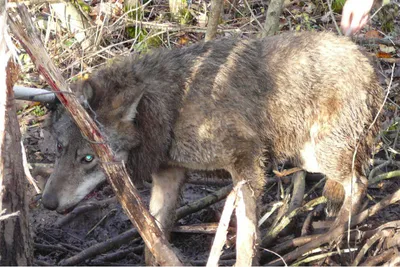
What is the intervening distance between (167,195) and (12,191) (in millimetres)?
1892

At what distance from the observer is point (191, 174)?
674 centimetres

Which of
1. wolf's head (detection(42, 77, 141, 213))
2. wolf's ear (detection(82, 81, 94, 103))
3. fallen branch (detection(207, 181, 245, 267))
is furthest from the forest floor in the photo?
fallen branch (detection(207, 181, 245, 267))

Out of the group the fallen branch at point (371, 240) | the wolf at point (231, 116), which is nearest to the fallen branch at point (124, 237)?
the wolf at point (231, 116)

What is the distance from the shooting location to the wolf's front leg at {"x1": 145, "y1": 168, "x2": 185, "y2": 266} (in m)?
6.06

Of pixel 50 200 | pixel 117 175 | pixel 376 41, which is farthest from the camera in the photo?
pixel 376 41

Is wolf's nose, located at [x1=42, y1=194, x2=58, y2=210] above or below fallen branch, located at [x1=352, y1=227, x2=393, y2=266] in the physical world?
above

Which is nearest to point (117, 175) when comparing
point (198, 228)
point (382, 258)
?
point (198, 228)

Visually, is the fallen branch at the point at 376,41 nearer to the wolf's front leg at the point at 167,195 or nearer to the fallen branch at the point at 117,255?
Answer: the wolf's front leg at the point at 167,195

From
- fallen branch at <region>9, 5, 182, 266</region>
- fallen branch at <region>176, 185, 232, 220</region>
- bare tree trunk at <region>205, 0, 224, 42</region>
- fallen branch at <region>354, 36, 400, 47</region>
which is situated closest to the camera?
fallen branch at <region>9, 5, 182, 266</region>

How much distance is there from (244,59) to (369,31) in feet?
11.6

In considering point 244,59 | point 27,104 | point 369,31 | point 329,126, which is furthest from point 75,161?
point 369,31

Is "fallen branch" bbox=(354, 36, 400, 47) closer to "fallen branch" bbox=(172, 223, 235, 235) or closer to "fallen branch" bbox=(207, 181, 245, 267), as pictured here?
"fallen branch" bbox=(172, 223, 235, 235)

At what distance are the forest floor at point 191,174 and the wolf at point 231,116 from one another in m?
0.39

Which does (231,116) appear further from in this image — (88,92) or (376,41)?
(376,41)
